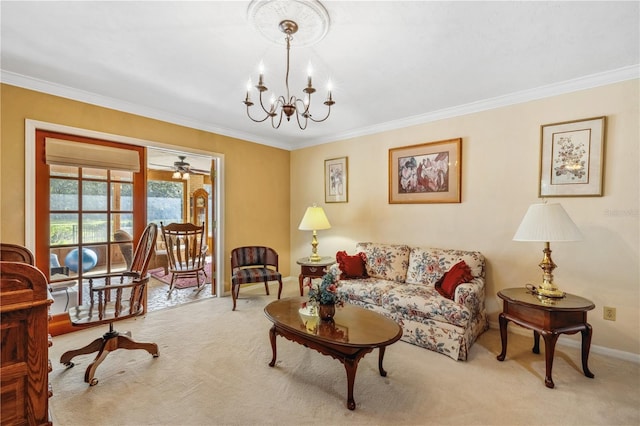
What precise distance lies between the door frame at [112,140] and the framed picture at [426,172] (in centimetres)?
243

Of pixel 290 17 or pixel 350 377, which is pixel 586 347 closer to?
pixel 350 377

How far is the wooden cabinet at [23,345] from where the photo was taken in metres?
0.93

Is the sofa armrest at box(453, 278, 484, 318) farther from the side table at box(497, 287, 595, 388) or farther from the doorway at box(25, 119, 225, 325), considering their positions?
the doorway at box(25, 119, 225, 325)

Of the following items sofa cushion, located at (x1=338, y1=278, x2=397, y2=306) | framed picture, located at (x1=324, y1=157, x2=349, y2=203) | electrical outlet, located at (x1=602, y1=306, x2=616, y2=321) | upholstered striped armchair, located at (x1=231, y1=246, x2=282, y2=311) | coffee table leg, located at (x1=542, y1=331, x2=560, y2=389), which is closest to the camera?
coffee table leg, located at (x1=542, y1=331, x2=560, y2=389)

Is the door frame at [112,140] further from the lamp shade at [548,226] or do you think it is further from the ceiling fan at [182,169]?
the lamp shade at [548,226]

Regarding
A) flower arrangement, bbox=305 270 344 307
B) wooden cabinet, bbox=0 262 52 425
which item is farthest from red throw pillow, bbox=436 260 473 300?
wooden cabinet, bbox=0 262 52 425

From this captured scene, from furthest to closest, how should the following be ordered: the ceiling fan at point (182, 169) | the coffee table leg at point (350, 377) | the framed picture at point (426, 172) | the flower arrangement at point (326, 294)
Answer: the ceiling fan at point (182, 169) < the framed picture at point (426, 172) < the flower arrangement at point (326, 294) < the coffee table leg at point (350, 377)

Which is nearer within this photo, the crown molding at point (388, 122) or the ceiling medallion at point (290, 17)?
the ceiling medallion at point (290, 17)

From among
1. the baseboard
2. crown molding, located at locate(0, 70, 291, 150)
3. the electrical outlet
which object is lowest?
the baseboard

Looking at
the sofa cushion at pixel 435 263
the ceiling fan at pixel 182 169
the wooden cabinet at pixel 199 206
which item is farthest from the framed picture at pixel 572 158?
the wooden cabinet at pixel 199 206

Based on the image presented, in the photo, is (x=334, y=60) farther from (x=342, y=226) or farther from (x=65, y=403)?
(x=65, y=403)

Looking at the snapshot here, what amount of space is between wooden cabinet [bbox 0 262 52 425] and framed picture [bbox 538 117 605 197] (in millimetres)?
3685

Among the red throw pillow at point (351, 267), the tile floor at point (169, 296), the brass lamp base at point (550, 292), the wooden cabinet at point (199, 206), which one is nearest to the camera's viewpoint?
the brass lamp base at point (550, 292)

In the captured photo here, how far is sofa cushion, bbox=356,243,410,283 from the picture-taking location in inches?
137
